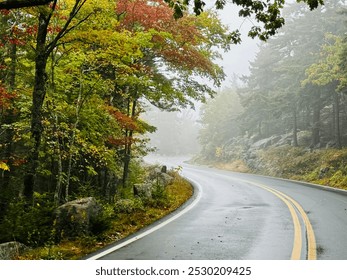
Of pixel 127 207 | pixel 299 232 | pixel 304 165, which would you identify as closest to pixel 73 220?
pixel 127 207

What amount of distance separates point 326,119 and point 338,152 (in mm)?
10579

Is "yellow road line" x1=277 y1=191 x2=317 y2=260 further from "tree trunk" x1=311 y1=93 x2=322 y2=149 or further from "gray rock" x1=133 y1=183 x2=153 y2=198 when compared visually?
"tree trunk" x1=311 y1=93 x2=322 y2=149

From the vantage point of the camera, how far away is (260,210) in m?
12.7

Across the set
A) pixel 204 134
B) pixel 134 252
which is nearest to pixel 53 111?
pixel 134 252

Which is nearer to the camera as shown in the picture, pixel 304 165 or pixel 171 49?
pixel 171 49

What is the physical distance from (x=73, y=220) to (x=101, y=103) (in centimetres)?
525

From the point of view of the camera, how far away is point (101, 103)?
12805 millimetres

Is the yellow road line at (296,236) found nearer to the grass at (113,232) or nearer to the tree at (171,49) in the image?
the grass at (113,232)

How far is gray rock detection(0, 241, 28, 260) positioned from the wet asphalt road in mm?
1714

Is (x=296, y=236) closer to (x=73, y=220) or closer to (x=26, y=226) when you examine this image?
(x=73, y=220)

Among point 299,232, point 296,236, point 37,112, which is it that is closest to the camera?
point 296,236

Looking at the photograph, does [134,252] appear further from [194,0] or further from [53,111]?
[53,111]

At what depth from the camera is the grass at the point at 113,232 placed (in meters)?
7.33

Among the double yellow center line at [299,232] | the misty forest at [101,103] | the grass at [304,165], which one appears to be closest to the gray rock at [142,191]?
the misty forest at [101,103]
